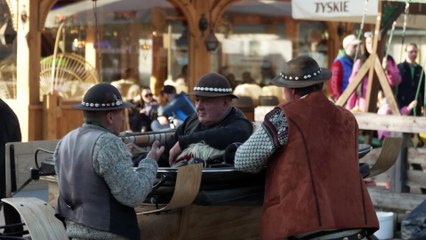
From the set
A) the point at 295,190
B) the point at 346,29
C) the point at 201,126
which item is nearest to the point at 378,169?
the point at 201,126

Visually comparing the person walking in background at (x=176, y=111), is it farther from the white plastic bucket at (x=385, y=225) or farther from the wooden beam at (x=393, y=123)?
the white plastic bucket at (x=385, y=225)

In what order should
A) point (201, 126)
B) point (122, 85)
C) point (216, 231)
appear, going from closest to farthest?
point (216, 231) < point (201, 126) < point (122, 85)

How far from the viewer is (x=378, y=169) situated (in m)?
5.52

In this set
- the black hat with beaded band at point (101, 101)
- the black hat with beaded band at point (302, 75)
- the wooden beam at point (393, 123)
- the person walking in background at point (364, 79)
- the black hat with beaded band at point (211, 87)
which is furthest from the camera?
the person walking in background at point (364, 79)

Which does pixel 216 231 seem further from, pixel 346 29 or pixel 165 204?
pixel 346 29

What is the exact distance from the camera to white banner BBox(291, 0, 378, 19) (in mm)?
9148

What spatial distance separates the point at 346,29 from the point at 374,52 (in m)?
7.99

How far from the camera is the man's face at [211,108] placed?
16.6ft

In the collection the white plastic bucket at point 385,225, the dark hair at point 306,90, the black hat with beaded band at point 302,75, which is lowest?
the white plastic bucket at point 385,225

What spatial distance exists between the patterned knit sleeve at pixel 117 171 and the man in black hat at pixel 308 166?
1.86 feet

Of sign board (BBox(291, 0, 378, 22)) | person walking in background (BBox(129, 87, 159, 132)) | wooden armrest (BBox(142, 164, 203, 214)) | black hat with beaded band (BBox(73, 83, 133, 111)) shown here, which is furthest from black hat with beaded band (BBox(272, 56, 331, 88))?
person walking in background (BBox(129, 87, 159, 132))

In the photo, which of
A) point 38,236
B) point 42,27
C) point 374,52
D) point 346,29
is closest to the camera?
point 38,236

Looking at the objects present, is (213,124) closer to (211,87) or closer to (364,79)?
(211,87)

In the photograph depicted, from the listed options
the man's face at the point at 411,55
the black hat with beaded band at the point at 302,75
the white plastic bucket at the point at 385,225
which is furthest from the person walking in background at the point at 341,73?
the black hat with beaded band at the point at 302,75
